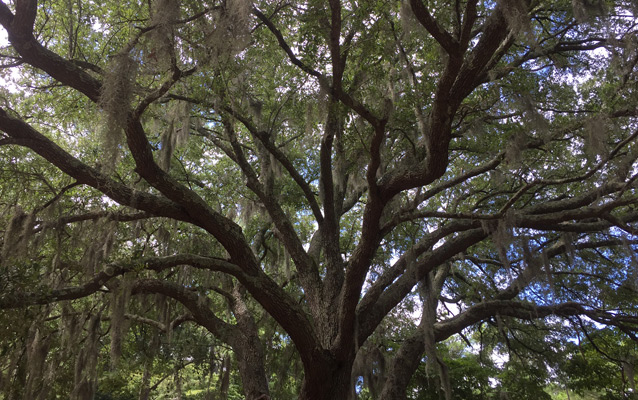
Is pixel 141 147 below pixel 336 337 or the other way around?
the other way around

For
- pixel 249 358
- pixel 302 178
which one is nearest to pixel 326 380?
pixel 249 358

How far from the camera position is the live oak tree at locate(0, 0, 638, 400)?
14.2 ft

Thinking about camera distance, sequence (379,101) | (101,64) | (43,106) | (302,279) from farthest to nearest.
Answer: (43,106)
(101,64)
(302,279)
(379,101)

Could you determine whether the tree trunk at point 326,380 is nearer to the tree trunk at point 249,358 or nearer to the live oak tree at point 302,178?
the live oak tree at point 302,178

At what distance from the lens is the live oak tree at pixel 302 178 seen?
4.34m

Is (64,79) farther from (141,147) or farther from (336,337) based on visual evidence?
(336,337)

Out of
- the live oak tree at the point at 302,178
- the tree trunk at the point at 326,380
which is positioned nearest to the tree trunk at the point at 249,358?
the live oak tree at the point at 302,178

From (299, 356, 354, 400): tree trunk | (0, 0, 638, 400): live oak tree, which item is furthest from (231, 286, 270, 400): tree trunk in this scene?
(299, 356, 354, 400): tree trunk

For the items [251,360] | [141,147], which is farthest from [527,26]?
[251,360]

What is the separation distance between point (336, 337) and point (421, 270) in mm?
1487

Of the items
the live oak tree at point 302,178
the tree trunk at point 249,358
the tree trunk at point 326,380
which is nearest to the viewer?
the live oak tree at point 302,178

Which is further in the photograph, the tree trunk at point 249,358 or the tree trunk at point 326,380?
the tree trunk at point 249,358

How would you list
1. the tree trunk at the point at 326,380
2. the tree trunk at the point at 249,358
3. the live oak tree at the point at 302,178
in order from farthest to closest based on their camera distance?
the tree trunk at the point at 249,358 → the tree trunk at the point at 326,380 → the live oak tree at the point at 302,178

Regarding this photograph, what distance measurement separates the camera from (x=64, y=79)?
4430 mm
